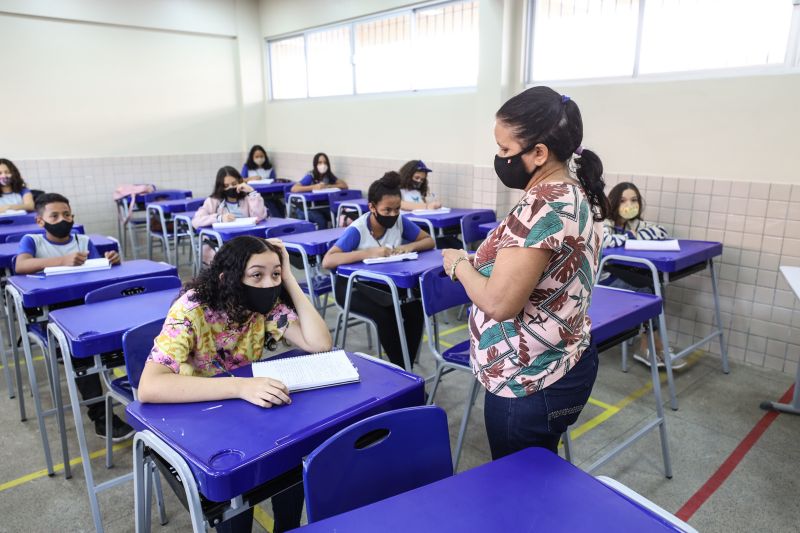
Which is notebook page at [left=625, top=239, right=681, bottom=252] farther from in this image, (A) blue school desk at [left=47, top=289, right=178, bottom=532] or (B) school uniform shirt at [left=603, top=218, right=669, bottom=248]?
(A) blue school desk at [left=47, top=289, right=178, bottom=532]

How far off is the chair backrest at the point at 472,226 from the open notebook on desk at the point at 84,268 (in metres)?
2.50

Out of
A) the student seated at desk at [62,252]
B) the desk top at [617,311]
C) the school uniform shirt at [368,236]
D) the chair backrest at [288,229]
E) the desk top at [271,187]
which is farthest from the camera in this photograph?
the desk top at [271,187]

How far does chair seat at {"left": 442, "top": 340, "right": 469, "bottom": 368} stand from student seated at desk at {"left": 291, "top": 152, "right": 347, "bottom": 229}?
4.04 meters

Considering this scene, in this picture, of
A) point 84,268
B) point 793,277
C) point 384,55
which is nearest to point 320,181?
point 384,55

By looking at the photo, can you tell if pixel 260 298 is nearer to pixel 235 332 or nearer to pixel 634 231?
pixel 235 332

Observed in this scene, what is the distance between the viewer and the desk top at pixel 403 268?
2.70 meters

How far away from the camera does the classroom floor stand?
215cm

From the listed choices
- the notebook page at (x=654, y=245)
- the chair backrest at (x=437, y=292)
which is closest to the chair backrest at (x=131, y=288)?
the chair backrest at (x=437, y=292)

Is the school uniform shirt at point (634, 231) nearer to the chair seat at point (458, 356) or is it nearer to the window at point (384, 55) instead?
the chair seat at point (458, 356)

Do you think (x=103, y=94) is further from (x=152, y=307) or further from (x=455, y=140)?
(x=152, y=307)

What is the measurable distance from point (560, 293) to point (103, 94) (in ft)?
23.7

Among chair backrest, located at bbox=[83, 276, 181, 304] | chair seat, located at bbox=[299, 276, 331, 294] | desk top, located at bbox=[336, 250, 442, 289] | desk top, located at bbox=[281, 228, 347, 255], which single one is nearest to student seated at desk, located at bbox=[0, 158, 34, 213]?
desk top, located at bbox=[281, 228, 347, 255]

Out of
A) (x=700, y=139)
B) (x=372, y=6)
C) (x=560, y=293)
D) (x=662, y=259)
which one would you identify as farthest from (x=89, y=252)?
(x=372, y=6)

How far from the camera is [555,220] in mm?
1199
